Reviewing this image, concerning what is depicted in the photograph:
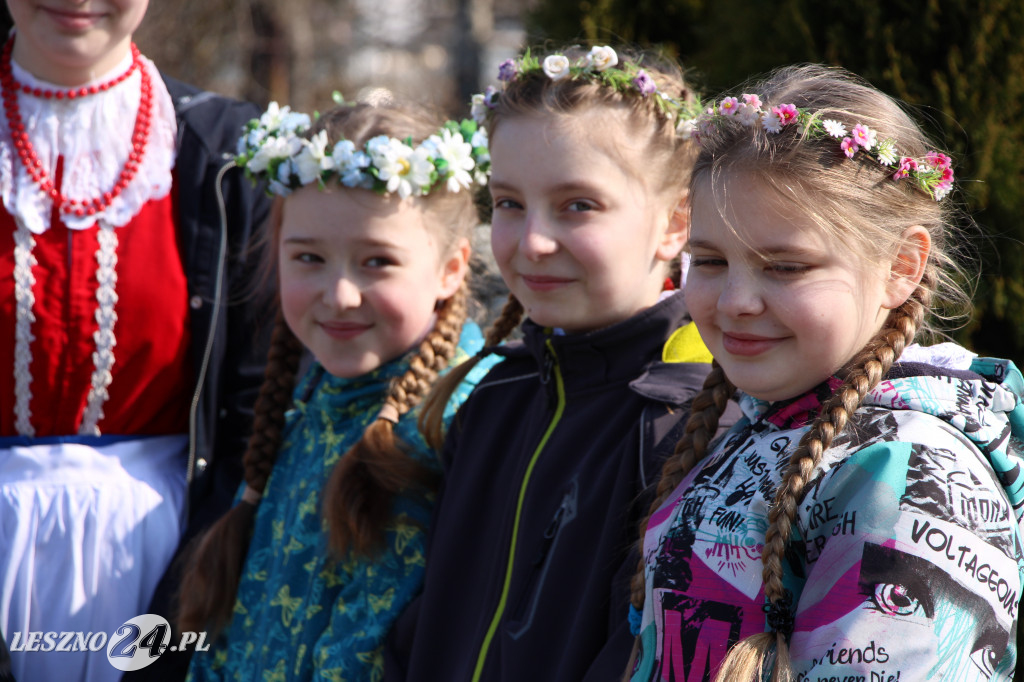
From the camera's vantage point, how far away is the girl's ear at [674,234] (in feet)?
7.34

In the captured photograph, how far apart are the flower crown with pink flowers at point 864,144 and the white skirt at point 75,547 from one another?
203cm

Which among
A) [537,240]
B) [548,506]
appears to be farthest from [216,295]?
[548,506]

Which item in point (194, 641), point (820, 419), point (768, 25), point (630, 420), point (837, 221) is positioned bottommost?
point (194, 641)

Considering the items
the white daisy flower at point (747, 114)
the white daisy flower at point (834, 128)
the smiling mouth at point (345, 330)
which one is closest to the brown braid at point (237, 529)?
the smiling mouth at point (345, 330)

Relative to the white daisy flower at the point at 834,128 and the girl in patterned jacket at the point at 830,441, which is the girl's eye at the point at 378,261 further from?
the white daisy flower at the point at 834,128

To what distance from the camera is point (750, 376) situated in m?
1.66

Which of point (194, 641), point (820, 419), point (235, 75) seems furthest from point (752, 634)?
point (235, 75)

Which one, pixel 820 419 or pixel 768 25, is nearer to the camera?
pixel 820 419

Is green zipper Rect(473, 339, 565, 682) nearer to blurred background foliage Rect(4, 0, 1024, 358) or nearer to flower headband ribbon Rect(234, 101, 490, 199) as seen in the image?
flower headband ribbon Rect(234, 101, 490, 199)

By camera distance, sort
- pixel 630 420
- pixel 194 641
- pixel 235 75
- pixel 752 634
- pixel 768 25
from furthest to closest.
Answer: pixel 235 75
pixel 768 25
pixel 194 641
pixel 630 420
pixel 752 634

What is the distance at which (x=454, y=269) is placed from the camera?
2768 millimetres

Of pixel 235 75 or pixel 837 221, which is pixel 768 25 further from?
pixel 235 75

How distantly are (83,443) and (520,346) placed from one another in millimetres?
1343

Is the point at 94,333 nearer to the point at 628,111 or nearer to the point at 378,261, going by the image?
the point at 378,261
